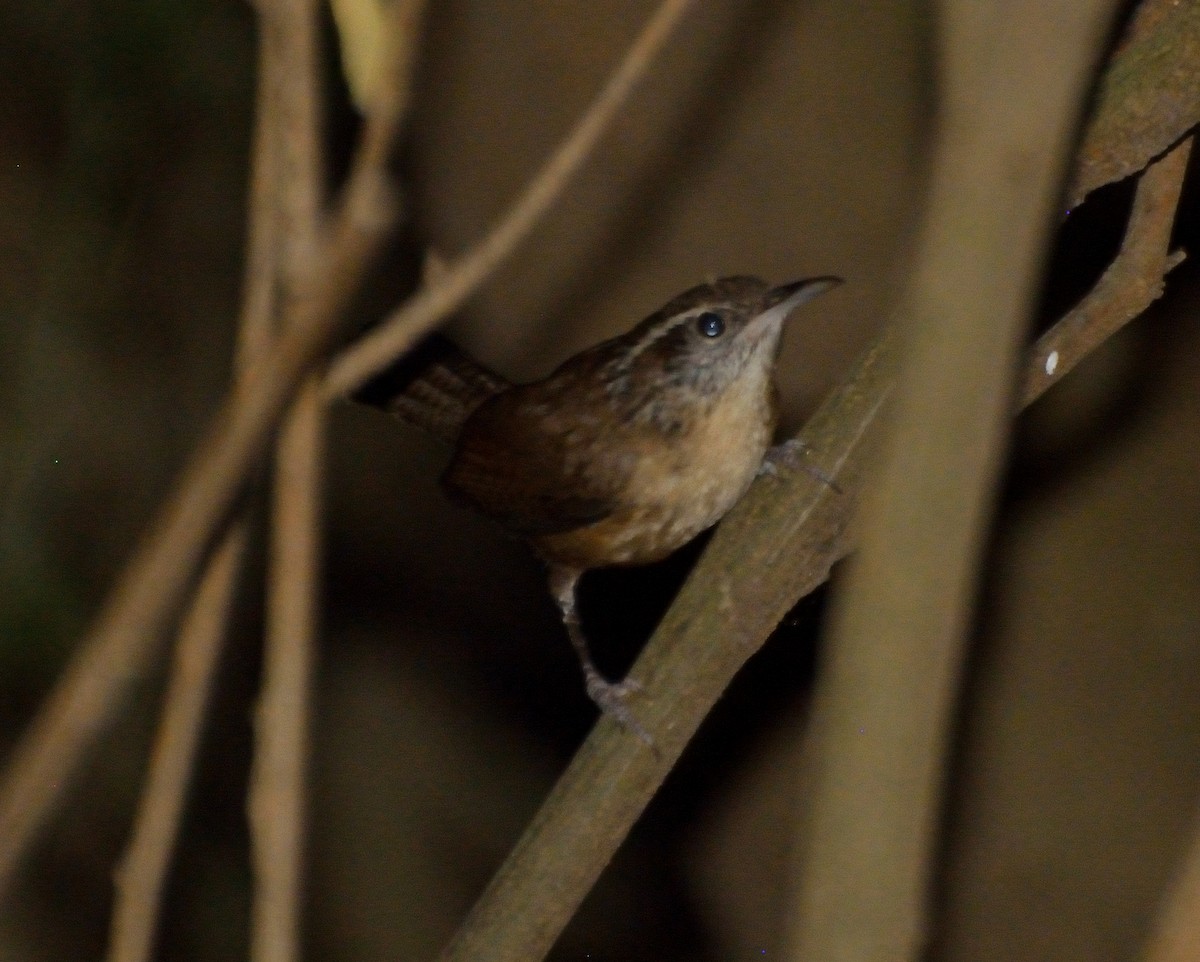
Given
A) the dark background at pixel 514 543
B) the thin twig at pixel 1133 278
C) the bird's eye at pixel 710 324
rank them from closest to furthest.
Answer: the thin twig at pixel 1133 278
the bird's eye at pixel 710 324
the dark background at pixel 514 543

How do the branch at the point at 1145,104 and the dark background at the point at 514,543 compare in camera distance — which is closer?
the branch at the point at 1145,104

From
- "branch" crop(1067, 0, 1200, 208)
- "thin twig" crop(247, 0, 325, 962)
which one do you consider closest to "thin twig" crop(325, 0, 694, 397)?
"thin twig" crop(247, 0, 325, 962)

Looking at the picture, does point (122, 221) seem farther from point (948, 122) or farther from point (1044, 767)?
point (948, 122)

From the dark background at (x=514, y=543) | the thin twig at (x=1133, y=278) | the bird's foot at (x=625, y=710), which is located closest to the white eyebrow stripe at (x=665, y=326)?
the dark background at (x=514, y=543)

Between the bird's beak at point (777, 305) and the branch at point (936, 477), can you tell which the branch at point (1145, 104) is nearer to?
the bird's beak at point (777, 305)

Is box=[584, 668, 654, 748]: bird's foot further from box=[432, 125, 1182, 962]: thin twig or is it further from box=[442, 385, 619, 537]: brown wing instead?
box=[442, 385, 619, 537]: brown wing

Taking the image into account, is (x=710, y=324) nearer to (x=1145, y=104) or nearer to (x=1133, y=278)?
(x=1133, y=278)
